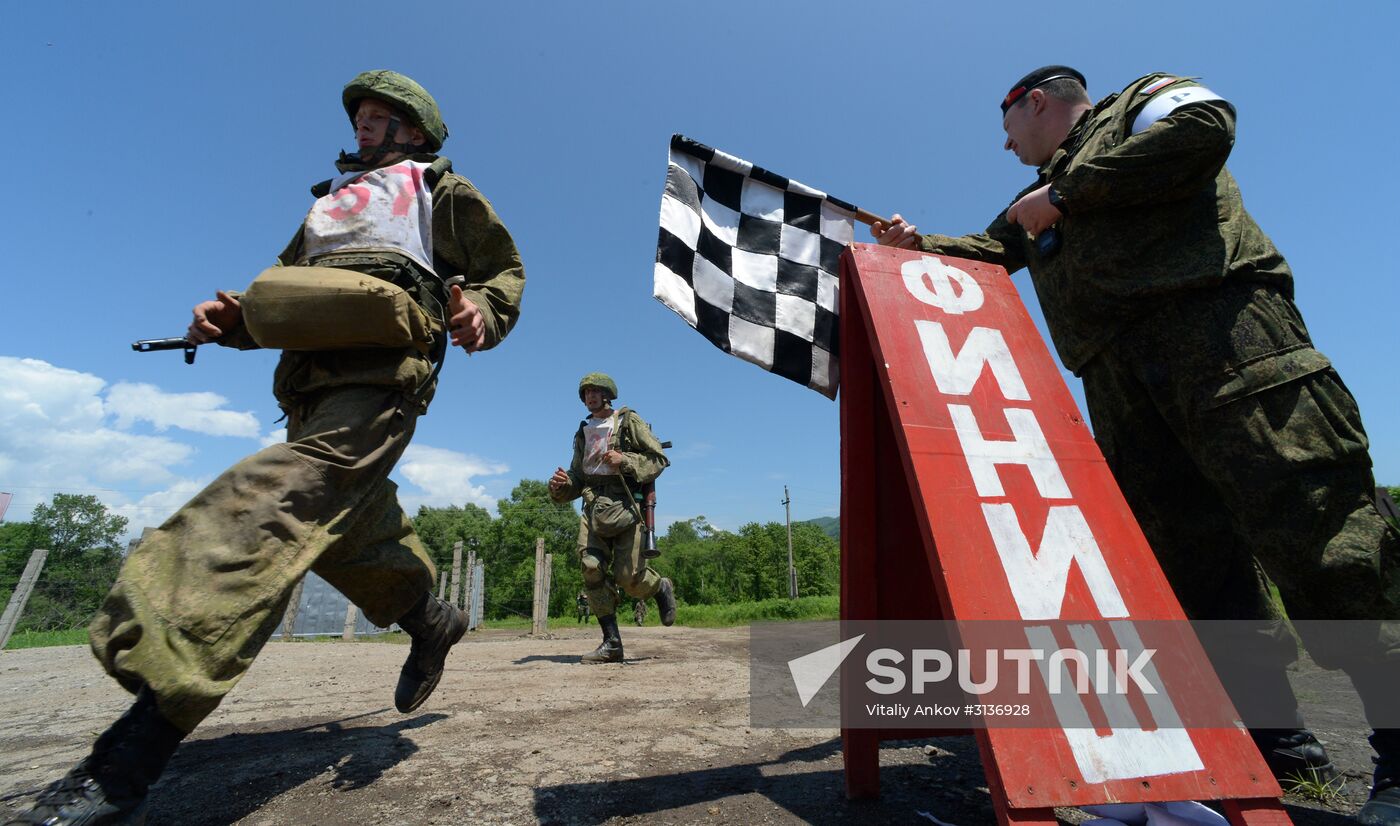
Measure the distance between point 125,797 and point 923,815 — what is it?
5.51 feet

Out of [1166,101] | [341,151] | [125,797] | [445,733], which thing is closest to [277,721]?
[445,733]

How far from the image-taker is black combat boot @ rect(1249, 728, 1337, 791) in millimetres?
1586

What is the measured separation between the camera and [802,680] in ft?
11.4

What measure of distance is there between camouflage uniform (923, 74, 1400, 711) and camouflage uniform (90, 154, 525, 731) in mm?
1813

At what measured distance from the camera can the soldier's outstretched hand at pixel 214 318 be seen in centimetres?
183

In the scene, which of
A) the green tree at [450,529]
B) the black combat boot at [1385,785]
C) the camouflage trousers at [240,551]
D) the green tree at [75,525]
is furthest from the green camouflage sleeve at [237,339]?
the green tree at [75,525]

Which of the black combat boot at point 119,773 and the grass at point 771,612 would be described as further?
the grass at point 771,612

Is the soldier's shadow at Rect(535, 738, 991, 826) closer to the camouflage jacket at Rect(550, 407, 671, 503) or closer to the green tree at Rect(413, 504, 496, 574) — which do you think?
the camouflage jacket at Rect(550, 407, 671, 503)

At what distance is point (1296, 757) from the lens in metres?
1.59

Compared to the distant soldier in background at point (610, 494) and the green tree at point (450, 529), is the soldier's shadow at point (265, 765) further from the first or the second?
the green tree at point (450, 529)

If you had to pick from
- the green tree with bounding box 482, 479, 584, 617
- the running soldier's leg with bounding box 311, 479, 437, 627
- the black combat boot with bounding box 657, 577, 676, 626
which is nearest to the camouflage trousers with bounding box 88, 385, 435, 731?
the running soldier's leg with bounding box 311, 479, 437, 627

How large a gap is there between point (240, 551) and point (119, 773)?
444mm

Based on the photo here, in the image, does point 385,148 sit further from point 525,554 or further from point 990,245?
point 525,554

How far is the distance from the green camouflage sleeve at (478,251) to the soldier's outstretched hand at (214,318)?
61 cm
